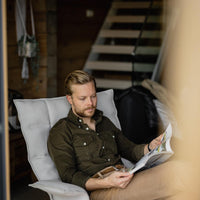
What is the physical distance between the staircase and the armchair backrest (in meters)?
2.31

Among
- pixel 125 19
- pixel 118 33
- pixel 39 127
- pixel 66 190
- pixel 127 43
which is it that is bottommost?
pixel 66 190

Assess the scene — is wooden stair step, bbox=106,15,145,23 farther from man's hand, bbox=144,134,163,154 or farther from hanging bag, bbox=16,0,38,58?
man's hand, bbox=144,134,163,154

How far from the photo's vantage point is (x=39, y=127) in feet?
7.26

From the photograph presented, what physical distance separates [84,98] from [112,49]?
3756 millimetres

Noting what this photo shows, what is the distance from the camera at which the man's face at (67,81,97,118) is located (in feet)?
6.88

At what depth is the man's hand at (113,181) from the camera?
6.09 feet

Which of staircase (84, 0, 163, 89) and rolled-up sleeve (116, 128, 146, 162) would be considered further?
staircase (84, 0, 163, 89)

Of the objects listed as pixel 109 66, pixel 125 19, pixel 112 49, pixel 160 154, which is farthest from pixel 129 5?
pixel 160 154

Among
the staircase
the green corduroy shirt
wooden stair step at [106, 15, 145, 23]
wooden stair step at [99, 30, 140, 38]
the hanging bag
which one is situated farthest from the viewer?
wooden stair step at [106, 15, 145, 23]

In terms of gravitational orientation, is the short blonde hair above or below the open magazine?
above

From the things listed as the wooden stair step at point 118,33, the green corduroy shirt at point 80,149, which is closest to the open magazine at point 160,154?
the green corduroy shirt at point 80,149

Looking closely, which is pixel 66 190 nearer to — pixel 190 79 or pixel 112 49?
pixel 190 79

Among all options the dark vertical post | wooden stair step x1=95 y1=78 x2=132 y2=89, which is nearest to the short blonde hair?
the dark vertical post

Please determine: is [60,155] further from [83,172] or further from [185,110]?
[185,110]
